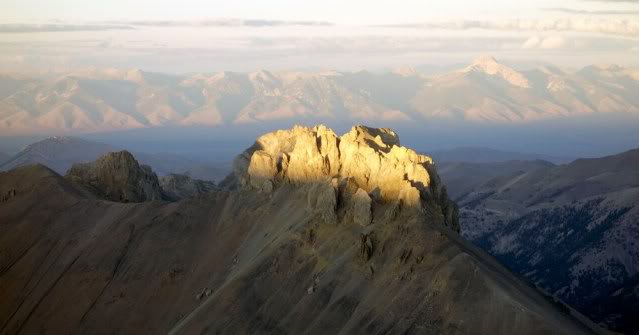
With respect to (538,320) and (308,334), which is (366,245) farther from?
(538,320)

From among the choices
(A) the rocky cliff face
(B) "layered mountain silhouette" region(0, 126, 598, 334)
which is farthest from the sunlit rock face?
(A) the rocky cliff face

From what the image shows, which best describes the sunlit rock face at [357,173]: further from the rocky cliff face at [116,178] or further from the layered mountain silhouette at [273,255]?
the rocky cliff face at [116,178]

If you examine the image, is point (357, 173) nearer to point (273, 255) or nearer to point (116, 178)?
point (273, 255)

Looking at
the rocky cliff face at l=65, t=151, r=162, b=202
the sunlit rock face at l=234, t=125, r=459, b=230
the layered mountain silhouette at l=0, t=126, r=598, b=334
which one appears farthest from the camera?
the rocky cliff face at l=65, t=151, r=162, b=202

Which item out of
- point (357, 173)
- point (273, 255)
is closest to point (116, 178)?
point (273, 255)

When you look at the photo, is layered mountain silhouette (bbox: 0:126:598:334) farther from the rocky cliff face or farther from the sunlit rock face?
the rocky cliff face

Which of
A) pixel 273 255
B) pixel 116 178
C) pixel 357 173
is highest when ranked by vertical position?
pixel 357 173

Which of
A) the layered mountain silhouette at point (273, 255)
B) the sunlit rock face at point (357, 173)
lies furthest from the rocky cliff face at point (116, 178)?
the sunlit rock face at point (357, 173)
